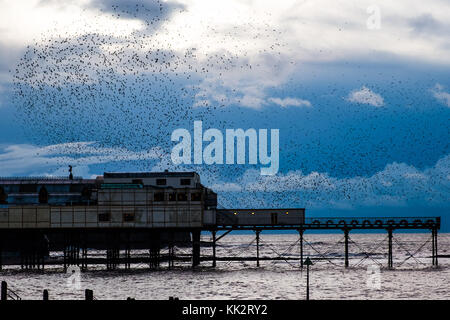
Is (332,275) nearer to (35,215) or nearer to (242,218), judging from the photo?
(242,218)

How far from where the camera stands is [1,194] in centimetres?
12750

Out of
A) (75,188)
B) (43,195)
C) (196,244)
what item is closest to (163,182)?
(43,195)

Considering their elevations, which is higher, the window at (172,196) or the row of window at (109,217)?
the window at (172,196)

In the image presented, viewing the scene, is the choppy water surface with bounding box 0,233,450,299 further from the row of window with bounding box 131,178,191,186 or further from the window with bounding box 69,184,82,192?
the window with bounding box 69,184,82,192

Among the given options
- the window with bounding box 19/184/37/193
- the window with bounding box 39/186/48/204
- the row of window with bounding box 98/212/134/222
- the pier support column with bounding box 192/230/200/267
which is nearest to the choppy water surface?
the pier support column with bounding box 192/230/200/267

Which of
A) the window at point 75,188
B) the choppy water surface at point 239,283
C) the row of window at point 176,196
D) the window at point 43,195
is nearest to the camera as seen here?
the choppy water surface at point 239,283

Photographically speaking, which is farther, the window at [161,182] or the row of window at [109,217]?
the window at [161,182]

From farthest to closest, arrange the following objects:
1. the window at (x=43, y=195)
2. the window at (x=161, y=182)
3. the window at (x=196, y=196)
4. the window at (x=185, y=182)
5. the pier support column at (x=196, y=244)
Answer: the window at (x=185, y=182)
the window at (x=161, y=182)
the window at (x=43, y=195)
the pier support column at (x=196, y=244)
the window at (x=196, y=196)

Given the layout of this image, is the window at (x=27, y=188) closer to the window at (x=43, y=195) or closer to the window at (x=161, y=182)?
the window at (x=43, y=195)

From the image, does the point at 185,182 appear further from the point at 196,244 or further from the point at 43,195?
the point at 43,195

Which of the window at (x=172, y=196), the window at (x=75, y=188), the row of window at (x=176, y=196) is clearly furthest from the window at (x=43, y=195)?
the window at (x=172, y=196)

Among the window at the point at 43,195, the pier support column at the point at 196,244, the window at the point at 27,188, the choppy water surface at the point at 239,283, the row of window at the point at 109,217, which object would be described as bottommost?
the choppy water surface at the point at 239,283

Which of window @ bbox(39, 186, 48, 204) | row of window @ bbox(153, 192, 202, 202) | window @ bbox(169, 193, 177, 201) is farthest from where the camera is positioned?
window @ bbox(39, 186, 48, 204)
